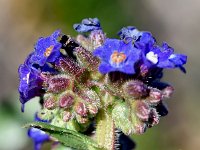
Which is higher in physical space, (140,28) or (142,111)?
(140,28)

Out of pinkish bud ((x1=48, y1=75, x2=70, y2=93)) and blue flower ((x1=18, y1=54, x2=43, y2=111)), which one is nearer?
pinkish bud ((x1=48, y1=75, x2=70, y2=93))

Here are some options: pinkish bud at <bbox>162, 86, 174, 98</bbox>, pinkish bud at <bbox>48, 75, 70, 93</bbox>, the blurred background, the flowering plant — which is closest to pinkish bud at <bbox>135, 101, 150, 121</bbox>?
the flowering plant

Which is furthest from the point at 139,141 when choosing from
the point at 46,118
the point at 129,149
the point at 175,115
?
the point at 46,118

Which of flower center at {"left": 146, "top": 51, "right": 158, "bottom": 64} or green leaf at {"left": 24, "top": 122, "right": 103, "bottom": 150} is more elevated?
flower center at {"left": 146, "top": 51, "right": 158, "bottom": 64}

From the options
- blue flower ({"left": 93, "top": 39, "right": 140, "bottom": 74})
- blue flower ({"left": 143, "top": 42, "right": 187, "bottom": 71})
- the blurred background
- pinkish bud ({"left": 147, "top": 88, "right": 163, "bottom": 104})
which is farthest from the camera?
the blurred background

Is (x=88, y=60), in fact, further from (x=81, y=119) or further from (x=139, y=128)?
(x=139, y=128)

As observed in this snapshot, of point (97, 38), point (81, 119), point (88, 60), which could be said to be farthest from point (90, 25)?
point (81, 119)

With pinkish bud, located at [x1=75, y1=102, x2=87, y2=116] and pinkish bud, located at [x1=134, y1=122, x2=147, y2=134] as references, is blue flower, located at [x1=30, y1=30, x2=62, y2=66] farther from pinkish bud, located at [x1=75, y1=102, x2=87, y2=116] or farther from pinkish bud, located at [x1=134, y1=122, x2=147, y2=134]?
pinkish bud, located at [x1=134, y1=122, x2=147, y2=134]
